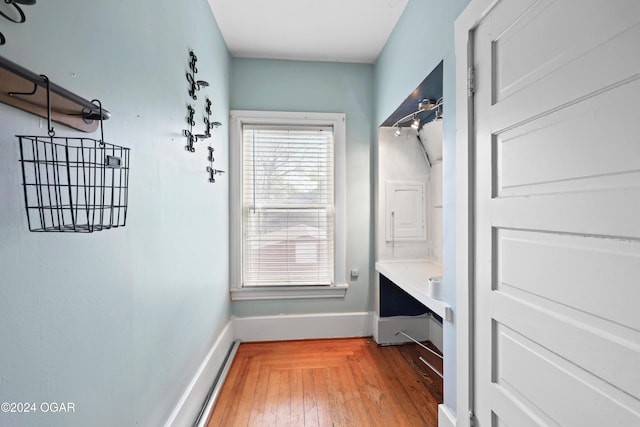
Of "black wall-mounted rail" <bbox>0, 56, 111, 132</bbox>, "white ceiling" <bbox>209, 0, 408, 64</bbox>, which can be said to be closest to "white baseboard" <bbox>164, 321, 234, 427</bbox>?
"black wall-mounted rail" <bbox>0, 56, 111, 132</bbox>

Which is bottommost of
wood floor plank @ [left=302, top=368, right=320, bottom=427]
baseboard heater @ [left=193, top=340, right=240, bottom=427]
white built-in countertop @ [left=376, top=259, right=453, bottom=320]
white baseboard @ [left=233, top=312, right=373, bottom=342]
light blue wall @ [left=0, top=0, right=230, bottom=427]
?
wood floor plank @ [left=302, top=368, right=320, bottom=427]

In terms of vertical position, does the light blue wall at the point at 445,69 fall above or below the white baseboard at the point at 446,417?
above

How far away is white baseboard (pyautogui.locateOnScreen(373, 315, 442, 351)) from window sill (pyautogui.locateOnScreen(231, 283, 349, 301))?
1.43ft

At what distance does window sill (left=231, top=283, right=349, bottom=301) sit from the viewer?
2.51 m

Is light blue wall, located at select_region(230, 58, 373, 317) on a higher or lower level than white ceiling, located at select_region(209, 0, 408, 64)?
lower

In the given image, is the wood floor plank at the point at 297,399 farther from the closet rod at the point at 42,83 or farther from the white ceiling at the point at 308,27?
the white ceiling at the point at 308,27

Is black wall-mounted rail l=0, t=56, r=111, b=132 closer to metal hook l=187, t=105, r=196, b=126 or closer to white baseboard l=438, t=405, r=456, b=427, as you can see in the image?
metal hook l=187, t=105, r=196, b=126

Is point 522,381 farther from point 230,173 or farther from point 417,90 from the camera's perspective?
point 230,173

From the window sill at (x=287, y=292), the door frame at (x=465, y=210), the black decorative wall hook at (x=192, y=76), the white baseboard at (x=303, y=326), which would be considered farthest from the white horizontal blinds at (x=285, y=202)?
the door frame at (x=465, y=210)

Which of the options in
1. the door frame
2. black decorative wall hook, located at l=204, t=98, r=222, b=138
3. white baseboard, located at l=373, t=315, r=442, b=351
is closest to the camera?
the door frame

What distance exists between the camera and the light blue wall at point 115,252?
0.61 m

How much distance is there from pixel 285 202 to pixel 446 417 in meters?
1.87

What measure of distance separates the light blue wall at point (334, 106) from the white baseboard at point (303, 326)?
6 centimetres

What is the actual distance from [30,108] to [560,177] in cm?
132
